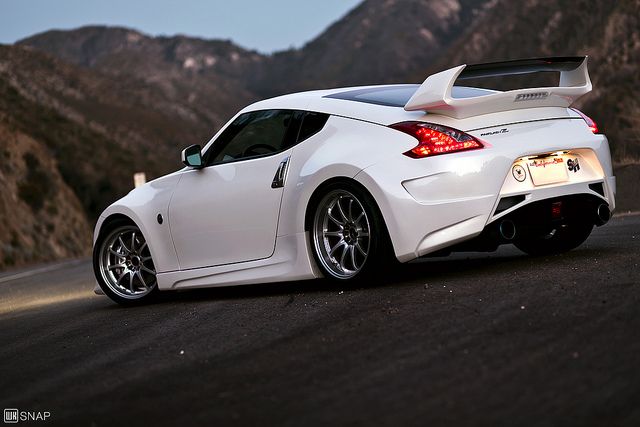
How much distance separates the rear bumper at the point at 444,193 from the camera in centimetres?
732

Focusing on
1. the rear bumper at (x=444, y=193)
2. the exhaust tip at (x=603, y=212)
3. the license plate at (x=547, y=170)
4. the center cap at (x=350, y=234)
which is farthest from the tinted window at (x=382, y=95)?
the exhaust tip at (x=603, y=212)

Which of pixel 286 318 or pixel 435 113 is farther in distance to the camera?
pixel 435 113

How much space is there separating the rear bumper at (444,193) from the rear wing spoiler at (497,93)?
0.33m

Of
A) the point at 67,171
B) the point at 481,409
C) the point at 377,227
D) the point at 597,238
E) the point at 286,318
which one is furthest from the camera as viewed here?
the point at 67,171

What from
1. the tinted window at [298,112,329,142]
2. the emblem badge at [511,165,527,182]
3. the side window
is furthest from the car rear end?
the side window

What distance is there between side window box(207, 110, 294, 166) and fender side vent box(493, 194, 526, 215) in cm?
184

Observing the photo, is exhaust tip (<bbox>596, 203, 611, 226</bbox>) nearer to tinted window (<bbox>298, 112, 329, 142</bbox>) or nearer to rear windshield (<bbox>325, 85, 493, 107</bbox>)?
rear windshield (<bbox>325, 85, 493, 107</bbox>)

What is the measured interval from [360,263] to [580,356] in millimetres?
3184

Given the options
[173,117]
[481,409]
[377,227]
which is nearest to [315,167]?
[377,227]

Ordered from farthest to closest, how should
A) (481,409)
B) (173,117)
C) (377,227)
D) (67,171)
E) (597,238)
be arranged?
(173,117) → (67,171) → (597,238) → (377,227) → (481,409)

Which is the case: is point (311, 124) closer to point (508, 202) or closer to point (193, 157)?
point (193, 157)

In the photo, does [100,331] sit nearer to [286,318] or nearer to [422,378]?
[286,318]

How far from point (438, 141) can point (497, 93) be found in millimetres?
713

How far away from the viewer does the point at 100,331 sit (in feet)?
25.4
